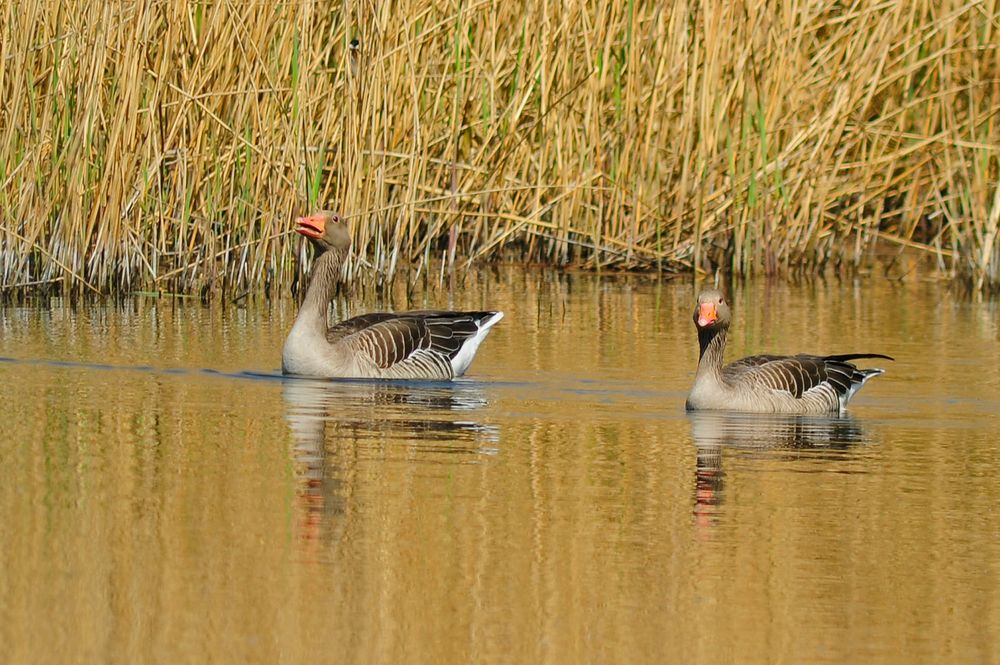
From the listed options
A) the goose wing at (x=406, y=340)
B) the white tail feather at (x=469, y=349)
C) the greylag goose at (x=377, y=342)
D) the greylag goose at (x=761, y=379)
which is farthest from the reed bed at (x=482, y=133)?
the greylag goose at (x=761, y=379)

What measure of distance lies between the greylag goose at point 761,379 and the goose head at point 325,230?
273 centimetres

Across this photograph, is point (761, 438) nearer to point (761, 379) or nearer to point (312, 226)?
point (761, 379)

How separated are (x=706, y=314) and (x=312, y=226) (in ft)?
9.38

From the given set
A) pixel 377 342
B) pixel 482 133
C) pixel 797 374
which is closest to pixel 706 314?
pixel 797 374

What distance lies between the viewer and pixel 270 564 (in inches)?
236

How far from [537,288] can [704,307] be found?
19.1 ft

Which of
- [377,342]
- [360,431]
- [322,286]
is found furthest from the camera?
[322,286]

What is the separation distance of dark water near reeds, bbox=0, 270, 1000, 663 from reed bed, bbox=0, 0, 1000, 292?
6.47 feet

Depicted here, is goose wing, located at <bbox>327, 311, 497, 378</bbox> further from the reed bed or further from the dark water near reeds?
the reed bed

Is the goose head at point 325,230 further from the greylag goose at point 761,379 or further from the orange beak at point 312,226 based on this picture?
the greylag goose at point 761,379

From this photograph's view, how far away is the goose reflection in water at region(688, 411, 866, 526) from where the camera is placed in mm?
7969

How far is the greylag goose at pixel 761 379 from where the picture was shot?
9.90m

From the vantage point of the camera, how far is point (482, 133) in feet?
52.4

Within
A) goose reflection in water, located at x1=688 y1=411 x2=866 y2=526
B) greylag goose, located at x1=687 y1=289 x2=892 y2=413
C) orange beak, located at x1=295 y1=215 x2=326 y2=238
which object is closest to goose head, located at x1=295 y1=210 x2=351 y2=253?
orange beak, located at x1=295 y1=215 x2=326 y2=238
